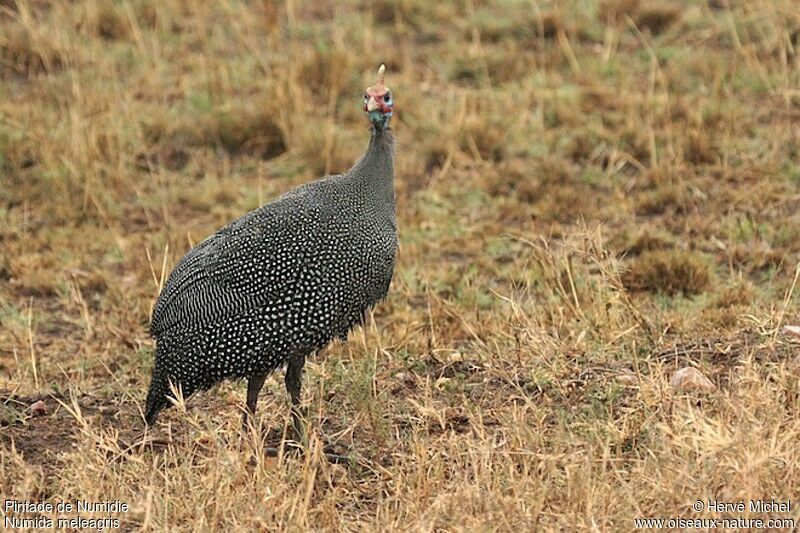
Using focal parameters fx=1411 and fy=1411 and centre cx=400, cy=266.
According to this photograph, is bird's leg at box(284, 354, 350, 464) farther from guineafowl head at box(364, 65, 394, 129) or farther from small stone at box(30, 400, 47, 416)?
small stone at box(30, 400, 47, 416)

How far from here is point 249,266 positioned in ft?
13.8

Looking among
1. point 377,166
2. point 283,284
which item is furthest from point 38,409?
point 377,166

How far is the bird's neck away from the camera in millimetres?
4320

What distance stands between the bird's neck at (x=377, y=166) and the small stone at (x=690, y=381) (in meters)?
1.05

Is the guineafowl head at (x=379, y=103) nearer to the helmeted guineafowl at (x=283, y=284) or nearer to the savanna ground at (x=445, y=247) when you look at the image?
the helmeted guineafowl at (x=283, y=284)

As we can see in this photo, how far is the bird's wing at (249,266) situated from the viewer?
4.18 m

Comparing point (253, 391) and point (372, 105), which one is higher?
point (372, 105)

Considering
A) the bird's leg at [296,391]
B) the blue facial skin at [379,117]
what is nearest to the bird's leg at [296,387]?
the bird's leg at [296,391]

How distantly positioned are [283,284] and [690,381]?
1282 millimetres

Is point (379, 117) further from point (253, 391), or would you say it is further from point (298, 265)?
point (253, 391)

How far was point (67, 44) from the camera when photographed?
760 cm

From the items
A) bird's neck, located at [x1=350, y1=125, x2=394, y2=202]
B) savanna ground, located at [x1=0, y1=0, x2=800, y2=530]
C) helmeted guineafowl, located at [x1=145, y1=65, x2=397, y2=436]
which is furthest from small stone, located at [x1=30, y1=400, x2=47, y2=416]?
bird's neck, located at [x1=350, y1=125, x2=394, y2=202]

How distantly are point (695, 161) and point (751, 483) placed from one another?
11.5 ft

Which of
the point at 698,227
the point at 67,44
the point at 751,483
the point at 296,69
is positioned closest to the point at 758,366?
the point at 751,483
